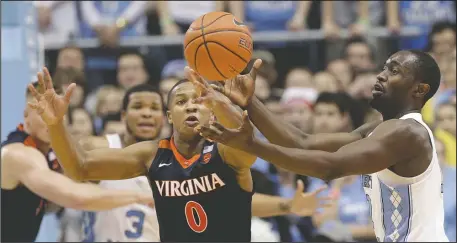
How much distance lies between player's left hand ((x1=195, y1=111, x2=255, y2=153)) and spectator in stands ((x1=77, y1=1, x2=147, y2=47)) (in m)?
5.82

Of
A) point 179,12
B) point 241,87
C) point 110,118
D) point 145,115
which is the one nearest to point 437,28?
point 179,12

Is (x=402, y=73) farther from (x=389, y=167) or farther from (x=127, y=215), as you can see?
(x=127, y=215)

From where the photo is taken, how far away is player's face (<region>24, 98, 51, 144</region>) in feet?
23.4

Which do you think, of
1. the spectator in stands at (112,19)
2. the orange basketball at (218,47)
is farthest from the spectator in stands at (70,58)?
the orange basketball at (218,47)

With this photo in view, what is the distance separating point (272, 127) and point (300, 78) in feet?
13.5

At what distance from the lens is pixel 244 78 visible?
514cm

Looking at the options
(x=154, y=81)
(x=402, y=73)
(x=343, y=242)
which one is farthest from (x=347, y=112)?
(x=402, y=73)

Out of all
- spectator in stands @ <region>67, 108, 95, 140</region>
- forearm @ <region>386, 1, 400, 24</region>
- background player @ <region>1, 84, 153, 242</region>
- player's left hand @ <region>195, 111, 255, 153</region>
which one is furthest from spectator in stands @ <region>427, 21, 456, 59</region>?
player's left hand @ <region>195, 111, 255, 153</region>

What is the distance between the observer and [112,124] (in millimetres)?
8828

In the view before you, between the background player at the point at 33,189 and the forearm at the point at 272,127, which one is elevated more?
the forearm at the point at 272,127

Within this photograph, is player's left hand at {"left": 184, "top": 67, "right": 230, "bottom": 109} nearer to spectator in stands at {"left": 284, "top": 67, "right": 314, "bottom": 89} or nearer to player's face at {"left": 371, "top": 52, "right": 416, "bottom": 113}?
player's face at {"left": 371, "top": 52, "right": 416, "bottom": 113}

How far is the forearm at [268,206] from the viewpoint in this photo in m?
6.73

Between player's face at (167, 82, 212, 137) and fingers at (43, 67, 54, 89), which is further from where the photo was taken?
player's face at (167, 82, 212, 137)

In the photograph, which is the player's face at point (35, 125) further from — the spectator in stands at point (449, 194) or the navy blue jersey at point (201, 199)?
the spectator in stands at point (449, 194)
